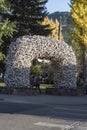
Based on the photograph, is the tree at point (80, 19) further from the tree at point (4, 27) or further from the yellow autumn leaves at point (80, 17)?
the tree at point (4, 27)

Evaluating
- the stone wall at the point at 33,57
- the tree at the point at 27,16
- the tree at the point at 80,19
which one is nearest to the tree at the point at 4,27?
the tree at the point at 27,16

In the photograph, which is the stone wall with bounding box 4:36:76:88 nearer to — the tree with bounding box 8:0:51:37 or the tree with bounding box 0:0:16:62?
the tree with bounding box 0:0:16:62

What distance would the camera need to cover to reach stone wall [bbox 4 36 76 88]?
111ft

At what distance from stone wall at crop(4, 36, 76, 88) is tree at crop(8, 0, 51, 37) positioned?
15390 mm

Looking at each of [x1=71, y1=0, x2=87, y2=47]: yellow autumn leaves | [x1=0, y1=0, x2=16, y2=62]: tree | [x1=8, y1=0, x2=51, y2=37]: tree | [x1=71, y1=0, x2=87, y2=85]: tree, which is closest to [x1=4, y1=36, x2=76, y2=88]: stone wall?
[x1=71, y1=0, x2=87, y2=85]: tree

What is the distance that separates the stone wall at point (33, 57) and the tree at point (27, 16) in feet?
50.5

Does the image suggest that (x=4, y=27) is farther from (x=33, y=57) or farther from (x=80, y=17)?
(x=33, y=57)

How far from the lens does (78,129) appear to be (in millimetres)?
14883

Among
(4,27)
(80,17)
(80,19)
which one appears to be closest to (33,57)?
(80,19)

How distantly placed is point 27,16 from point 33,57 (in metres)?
17.4

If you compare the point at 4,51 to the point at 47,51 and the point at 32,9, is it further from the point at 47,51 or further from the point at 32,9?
the point at 47,51

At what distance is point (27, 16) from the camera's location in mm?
51625

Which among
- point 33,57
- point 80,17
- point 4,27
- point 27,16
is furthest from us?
point 27,16

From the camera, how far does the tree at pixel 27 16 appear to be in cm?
5119
